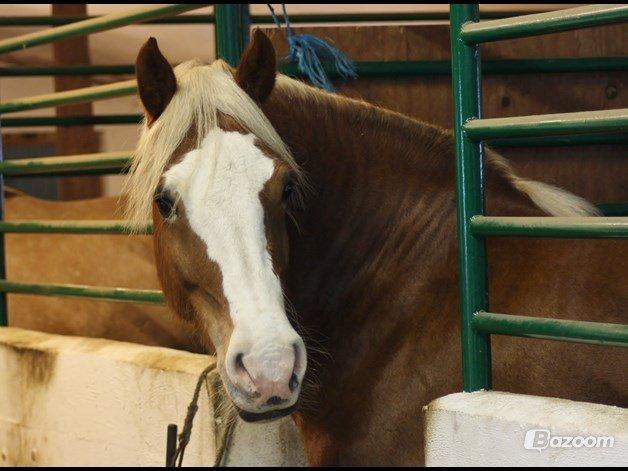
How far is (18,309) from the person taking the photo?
159 inches

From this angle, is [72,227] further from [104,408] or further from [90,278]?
[90,278]

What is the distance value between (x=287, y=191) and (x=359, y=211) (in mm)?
385

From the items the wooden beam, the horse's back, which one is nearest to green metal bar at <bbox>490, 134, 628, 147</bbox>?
the horse's back

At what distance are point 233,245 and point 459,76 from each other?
62 centimetres

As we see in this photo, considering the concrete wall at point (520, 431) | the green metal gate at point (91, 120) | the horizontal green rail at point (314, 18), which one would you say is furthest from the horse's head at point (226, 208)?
the horizontal green rail at point (314, 18)

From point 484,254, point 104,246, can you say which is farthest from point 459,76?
point 104,246

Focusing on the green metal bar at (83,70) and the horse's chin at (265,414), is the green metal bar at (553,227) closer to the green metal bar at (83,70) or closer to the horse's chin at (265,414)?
the horse's chin at (265,414)

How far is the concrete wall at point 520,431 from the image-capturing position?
1566 mm

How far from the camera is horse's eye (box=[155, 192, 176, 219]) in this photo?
6.67 feet

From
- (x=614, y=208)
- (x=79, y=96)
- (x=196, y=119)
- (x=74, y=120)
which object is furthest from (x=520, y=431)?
(x=74, y=120)

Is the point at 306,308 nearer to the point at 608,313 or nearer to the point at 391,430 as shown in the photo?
the point at 391,430

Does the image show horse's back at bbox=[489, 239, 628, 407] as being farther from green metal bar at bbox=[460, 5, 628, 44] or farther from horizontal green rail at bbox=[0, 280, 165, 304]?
horizontal green rail at bbox=[0, 280, 165, 304]

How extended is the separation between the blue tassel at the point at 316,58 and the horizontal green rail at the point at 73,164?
0.61 metres

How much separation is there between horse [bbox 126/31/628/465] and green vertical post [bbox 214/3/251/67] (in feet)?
1.10
